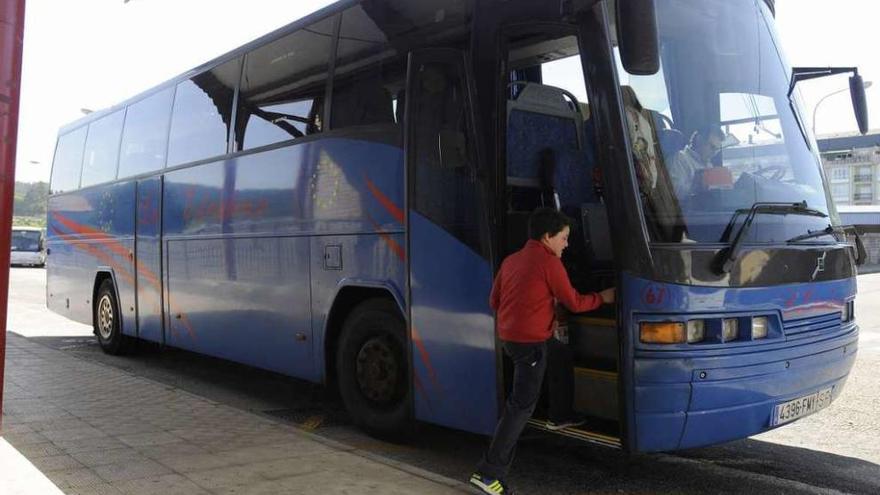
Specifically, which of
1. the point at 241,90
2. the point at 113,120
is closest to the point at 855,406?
the point at 241,90

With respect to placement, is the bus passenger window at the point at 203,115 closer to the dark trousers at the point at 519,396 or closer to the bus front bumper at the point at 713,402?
the dark trousers at the point at 519,396

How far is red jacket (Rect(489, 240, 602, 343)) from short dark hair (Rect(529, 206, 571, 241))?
0.22ft

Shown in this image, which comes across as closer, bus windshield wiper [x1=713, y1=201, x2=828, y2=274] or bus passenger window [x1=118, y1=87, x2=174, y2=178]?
bus windshield wiper [x1=713, y1=201, x2=828, y2=274]

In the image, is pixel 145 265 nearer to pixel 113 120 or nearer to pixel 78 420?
pixel 113 120

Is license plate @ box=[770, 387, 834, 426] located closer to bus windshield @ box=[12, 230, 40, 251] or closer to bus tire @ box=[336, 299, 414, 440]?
bus tire @ box=[336, 299, 414, 440]

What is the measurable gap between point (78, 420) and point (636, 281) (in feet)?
15.8

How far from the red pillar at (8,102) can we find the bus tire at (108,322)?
784 cm

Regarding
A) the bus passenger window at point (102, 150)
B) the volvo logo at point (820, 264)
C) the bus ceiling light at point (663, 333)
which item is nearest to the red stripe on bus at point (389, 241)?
the bus ceiling light at point (663, 333)

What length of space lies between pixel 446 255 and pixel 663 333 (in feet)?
5.29

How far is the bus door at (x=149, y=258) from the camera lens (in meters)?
9.54

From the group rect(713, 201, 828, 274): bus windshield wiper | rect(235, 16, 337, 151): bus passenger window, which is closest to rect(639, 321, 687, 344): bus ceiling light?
rect(713, 201, 828, 274): bus windshield wiper

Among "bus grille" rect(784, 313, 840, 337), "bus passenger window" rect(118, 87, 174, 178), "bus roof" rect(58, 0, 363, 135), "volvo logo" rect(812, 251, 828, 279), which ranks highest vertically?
"bus roof" rect(58, 0, 363, 135)

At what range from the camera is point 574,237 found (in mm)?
5121

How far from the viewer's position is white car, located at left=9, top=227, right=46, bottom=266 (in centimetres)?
4334
